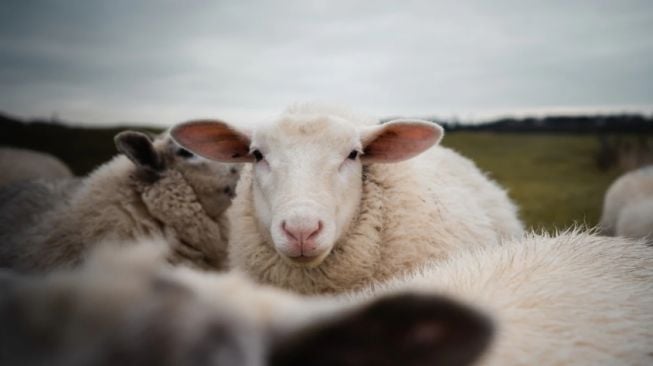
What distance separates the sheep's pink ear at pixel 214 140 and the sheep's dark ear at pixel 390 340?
10.7 feet

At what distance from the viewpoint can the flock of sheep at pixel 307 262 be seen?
0.81m

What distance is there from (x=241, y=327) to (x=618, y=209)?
10685 millimetres

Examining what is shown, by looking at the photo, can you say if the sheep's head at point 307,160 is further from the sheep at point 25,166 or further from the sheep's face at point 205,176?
the sheep at point 25,166

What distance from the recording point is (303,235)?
10.2 ft

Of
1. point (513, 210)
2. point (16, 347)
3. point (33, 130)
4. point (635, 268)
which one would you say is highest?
point (16, 347)

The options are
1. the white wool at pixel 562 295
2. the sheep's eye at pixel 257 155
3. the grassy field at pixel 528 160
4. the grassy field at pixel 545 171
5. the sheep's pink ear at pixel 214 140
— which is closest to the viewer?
the white wool at pixel 562 295

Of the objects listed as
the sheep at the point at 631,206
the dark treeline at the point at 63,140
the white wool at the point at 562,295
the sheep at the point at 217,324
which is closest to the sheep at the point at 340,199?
the white wool at the point at 562,295

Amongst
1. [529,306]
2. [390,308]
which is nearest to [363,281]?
[529,306]

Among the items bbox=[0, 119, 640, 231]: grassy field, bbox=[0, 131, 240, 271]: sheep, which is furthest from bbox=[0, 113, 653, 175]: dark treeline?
bbox=[0, 131, 240, 271]: sheep

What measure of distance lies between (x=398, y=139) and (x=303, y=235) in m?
1.34

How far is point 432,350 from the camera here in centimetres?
97

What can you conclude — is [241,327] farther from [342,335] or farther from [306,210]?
[306,210]

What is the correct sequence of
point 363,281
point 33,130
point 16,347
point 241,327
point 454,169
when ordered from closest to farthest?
point 16,347, point 241,327, point 363,281, point 454,169, point 33,130

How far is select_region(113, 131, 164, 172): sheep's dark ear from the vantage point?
4.98 meters
